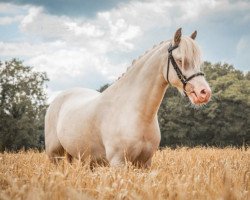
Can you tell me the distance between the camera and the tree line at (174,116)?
49375 millimetres

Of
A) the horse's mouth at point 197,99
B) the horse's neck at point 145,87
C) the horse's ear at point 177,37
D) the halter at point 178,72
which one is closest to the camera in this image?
the horse's mouth at point 197,99

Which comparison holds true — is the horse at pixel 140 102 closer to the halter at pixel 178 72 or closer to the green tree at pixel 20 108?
the halter at pixel 178 72

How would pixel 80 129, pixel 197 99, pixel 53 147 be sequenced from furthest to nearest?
1. pixel 53 147
2. pixel 80 129
3. pixel 197 99

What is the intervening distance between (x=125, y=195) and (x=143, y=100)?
10.2 feet

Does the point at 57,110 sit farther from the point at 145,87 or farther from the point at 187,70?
the point at 187,70

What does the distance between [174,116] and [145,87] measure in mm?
46594

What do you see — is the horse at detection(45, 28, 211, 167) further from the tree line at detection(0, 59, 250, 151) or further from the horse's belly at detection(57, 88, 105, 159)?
the tree line at detection(0, 59, 250, 151)

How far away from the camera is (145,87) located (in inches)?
231

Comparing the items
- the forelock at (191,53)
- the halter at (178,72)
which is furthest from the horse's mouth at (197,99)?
the forelock at (191,53)

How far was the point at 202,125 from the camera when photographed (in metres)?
51.4

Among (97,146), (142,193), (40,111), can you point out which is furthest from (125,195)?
(40,111)

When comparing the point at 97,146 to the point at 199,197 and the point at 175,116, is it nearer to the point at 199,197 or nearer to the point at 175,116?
the point at 199,197

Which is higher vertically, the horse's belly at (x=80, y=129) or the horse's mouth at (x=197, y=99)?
the horse's mouth at (x=197, y=99)

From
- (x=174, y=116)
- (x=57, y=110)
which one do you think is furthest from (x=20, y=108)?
(x=57, y=110)
